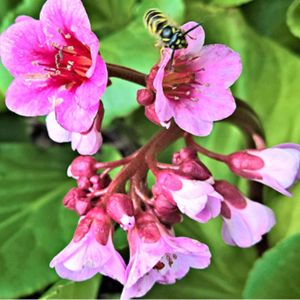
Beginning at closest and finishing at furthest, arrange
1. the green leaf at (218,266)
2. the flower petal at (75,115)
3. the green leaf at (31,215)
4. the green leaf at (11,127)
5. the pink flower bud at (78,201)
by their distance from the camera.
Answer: the flower petal at (75,115) → the pink flower bud at (78,201) → the green leaf at (31,215) → the green leaf at (218,266) → the green leaf at (11,127)

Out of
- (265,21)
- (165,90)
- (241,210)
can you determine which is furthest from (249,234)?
(265,21)

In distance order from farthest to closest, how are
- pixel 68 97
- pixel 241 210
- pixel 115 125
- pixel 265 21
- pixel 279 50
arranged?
pixel 115 125
pixel 265 21
pixel 279 50
pixel 241 210
pixel 68 97

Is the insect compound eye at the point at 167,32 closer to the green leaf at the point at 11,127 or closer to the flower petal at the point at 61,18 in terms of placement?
the flower petal at the point at 61,18

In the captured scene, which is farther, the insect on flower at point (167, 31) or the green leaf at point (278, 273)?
the green leaf at point (278, 273)

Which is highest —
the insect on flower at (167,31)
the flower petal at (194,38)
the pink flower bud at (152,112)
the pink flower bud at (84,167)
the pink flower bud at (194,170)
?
the insect on flower at (167,31)

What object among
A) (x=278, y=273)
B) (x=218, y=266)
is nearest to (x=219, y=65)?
(x=278, y=273)

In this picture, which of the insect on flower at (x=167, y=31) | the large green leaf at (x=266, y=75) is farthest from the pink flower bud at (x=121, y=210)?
the large green leaf at (x=266, y=75)

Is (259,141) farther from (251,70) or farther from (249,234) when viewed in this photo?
(251,70)
